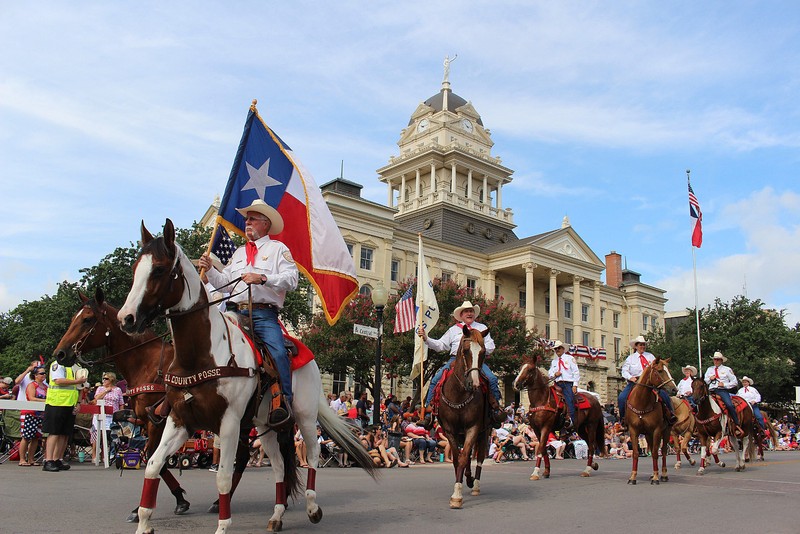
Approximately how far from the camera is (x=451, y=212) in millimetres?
64812

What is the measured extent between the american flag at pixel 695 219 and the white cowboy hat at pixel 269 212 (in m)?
30.5

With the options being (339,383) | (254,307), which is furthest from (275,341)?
(339,383)

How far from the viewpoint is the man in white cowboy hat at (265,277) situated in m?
6.98

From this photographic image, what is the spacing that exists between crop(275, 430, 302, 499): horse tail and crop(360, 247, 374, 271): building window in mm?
45291

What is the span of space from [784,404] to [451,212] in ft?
109

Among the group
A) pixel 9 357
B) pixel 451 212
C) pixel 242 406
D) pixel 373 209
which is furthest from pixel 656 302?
pixel 242 406

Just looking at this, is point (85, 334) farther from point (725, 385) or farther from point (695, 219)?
point (695, 219)

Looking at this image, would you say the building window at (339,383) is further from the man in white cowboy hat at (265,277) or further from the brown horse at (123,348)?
the man in white cowboy hat at (265,277)

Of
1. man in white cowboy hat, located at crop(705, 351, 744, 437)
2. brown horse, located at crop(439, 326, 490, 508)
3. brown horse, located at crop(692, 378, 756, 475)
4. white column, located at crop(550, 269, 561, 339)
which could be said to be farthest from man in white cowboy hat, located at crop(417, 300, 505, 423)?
white column, located at crop(550, 269, 561, 339)

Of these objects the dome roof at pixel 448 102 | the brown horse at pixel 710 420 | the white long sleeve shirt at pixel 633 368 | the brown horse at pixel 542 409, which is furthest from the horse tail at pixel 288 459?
the dome roof at pixel 448 102

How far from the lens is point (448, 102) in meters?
74.1

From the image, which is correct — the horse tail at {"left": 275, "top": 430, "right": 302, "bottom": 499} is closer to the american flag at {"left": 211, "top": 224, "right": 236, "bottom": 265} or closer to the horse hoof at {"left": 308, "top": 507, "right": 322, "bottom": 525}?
the horse hoof at {"left": 308, "top": 507, "right": 322, "bottom": 525}

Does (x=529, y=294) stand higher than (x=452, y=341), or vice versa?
(x=529, y=294)

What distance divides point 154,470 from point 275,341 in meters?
1.69
